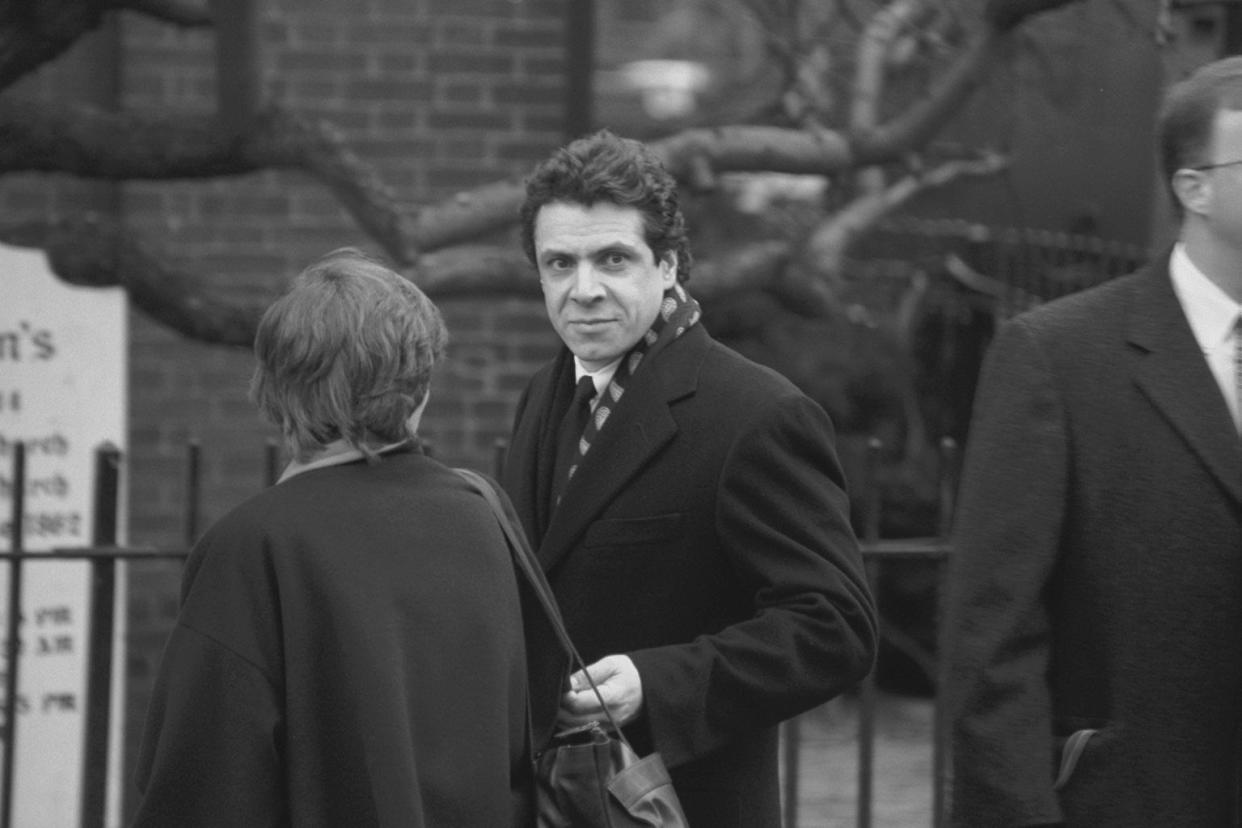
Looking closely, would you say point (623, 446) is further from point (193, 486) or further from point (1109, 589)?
point (193, 486)

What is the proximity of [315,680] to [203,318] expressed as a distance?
2.54 metres

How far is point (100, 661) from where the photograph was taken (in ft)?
13.1

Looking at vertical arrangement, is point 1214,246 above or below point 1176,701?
above

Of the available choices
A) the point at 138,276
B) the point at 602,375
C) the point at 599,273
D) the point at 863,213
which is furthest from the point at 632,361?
the point at 863,213

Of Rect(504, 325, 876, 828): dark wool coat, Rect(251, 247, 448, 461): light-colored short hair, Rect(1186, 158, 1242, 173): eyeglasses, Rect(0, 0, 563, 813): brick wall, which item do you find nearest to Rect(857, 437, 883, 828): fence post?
Rect(504, 325, 876, 828): dark wool coat

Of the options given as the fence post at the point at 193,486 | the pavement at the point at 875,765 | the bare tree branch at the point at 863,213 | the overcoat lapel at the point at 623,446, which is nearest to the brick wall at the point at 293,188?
the bare tree branch at the point at 863,213

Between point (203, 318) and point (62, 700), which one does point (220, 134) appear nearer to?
point (203, 318)

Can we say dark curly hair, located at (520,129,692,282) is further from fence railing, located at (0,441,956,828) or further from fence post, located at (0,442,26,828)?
fence post, located at (0,442,26,828)

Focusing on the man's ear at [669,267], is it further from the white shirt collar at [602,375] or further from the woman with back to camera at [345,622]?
the woman with back to camera at [345,622]

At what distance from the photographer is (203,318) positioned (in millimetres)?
4664

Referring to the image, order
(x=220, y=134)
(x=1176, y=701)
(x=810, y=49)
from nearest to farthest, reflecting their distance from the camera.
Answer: (x=1176, y=701) → (x=220, y=134) → (x=810, y=49)

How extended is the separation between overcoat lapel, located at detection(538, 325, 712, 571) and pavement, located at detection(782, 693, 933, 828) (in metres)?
3.39

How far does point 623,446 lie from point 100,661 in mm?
Result: 1631

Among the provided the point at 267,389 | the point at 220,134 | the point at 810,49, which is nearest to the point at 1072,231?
the point at 810,49
